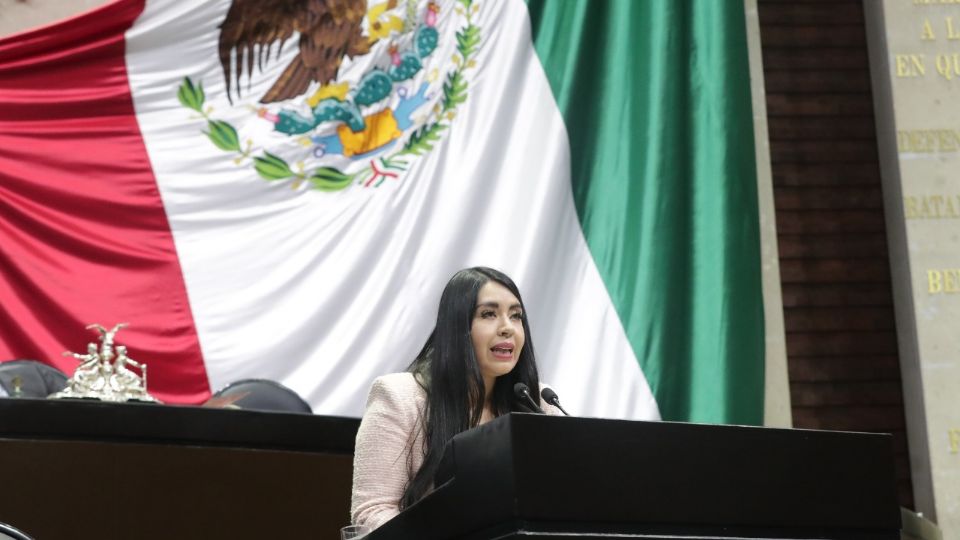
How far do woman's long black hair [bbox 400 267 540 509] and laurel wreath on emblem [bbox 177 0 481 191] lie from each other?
303 cm

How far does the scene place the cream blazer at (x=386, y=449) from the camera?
2.12 m

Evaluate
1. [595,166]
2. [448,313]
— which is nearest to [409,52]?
[595,166]

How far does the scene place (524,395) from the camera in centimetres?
217

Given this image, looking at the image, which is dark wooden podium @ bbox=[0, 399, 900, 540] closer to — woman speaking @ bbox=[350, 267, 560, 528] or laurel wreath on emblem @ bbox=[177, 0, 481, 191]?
woman speaking @ bbox=[350, 267, 560, 528]

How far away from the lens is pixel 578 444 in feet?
5.30

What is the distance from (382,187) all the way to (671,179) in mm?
1130

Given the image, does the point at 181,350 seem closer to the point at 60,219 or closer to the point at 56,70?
the point at 60,219

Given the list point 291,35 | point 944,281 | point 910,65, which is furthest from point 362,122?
point 944,281

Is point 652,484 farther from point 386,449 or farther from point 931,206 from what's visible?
point 931,206

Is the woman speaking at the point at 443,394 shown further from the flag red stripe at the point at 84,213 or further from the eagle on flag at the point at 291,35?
the eagle on flag at the point at 291,35

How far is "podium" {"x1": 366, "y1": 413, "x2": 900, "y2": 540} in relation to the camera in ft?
5.19

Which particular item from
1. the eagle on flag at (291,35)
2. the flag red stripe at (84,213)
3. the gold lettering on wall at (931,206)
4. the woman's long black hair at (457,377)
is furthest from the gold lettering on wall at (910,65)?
the woman's long black hair at (457,377)

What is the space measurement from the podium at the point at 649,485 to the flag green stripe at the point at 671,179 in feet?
10.8

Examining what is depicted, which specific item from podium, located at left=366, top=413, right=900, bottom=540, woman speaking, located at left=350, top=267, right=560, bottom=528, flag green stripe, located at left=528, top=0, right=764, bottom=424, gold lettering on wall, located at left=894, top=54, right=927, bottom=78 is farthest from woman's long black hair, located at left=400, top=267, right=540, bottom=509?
gold lettering on wall, located at left=894, top=54, right=927, bottom=78
